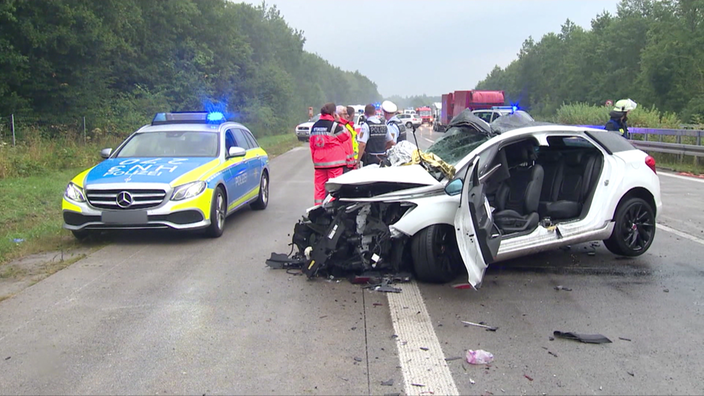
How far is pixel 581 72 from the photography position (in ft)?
249

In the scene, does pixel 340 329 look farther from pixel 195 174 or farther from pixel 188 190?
pixel 195 174

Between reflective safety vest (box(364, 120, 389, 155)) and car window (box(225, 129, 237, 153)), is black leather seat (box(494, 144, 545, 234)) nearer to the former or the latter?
reflective safety vest (box(364, 120, 389, 155))

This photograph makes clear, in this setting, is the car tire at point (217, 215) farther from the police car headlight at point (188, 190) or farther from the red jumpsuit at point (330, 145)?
the red jumpsuit at point (330, 145)

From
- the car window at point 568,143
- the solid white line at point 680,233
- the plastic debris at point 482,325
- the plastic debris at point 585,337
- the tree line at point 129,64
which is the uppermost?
the tree line at point 129,64

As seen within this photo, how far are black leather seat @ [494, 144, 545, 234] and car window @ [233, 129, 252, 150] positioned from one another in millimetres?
5024

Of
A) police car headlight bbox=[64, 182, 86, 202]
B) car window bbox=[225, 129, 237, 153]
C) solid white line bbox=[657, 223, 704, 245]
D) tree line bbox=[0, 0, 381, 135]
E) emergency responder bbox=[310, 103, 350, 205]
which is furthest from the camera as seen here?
tree line bbox=[0, 0, 381, 135]

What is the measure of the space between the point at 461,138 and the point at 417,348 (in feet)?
10.7

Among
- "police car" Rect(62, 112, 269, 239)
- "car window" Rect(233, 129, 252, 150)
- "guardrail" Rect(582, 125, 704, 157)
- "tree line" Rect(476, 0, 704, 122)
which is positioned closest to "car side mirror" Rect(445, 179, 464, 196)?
"police car" Rect(62, 112, 269, 239)

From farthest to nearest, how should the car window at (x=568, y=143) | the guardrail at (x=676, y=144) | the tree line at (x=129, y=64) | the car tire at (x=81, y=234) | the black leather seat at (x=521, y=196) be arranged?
the tree line at (x=129, y=64) → the guardrail at (x=676, y=144) → the car tire at (x=81, y=234) → the car window at (x=568, y=143) → the black leather seat at (x=521, y=196)

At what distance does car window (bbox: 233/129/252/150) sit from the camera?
10.2m

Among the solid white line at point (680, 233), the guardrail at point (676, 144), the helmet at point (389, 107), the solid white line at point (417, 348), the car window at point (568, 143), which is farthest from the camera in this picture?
the guardrail at point (676, 144)

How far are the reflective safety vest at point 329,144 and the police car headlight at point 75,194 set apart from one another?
3.06 metres

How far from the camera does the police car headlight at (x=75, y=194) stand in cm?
767

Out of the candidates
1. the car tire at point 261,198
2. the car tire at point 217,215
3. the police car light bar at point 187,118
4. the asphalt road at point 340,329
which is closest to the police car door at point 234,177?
the car tire at point 217,215
